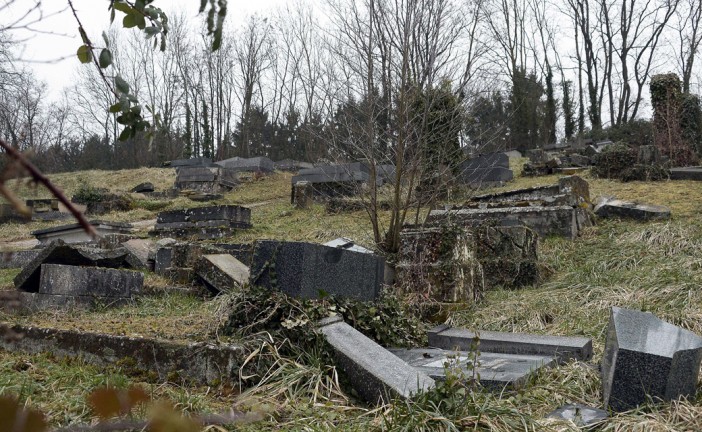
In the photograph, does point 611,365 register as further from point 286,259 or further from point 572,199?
Result: point 572,199

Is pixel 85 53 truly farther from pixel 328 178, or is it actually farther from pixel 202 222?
pixel 328 178

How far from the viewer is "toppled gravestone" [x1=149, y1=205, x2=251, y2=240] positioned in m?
14.7

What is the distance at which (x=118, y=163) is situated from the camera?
42.8m

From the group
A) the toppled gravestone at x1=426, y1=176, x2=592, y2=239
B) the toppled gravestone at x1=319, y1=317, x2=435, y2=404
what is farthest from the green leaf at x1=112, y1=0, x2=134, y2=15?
the toppled gravestone at x1=426, y1=176, x2=592, y2=239

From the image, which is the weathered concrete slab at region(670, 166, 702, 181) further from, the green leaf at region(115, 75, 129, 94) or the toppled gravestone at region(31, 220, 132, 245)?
the green leaf at region(115, 75, 129, 94)

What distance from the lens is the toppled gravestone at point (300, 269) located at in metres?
5.58

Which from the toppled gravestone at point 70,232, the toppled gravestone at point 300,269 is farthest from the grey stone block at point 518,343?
the toppled gravestone at point 70,232

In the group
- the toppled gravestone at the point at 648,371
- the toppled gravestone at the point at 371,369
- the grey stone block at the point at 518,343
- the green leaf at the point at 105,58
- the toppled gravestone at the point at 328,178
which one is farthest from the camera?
the toppled gravestone at the point at 328,178

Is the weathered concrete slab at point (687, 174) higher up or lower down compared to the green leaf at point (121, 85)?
higher up

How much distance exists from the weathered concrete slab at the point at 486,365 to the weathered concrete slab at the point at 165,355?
1.41m

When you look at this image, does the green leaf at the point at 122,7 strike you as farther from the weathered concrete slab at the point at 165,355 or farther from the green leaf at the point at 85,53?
the weathered concrete slab at the point at 165,355

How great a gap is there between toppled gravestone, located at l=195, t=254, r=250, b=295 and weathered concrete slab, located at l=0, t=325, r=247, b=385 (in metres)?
2.59

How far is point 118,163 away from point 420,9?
37.4 m

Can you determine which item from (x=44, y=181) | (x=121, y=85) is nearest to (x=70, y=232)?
(x=121, y=85)
